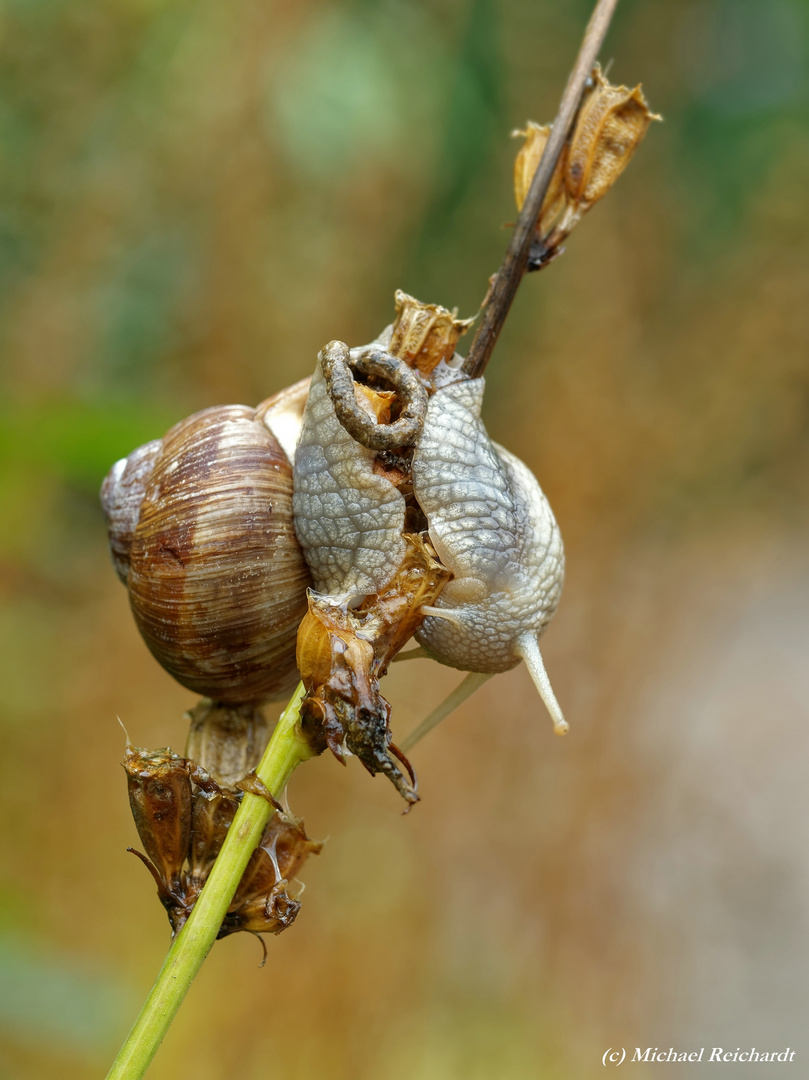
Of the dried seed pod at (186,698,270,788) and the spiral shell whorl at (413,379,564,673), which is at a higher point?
the spiral shell whorl at (413,379,564,673)

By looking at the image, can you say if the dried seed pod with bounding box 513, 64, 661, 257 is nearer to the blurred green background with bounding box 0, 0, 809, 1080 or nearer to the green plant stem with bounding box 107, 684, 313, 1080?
the green plant stem with bounding box 107, 684, 313, 1080

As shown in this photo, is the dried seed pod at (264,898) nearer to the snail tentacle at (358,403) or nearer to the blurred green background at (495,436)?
the snail tentacle at (358,403)

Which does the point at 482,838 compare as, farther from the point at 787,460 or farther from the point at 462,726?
the point at 787,460

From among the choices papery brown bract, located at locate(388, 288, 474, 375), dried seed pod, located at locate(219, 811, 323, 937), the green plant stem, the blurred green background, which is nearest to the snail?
papery brown bract, located at locate(388, 288, 474, 375)

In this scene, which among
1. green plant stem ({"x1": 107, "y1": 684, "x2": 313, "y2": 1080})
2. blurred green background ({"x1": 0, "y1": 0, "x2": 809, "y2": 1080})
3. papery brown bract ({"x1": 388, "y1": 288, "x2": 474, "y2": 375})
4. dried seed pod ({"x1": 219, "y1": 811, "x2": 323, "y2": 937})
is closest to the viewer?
green plant stem ({"x1": 107, "y1": 684, "x2": 313, "y2": 1080})

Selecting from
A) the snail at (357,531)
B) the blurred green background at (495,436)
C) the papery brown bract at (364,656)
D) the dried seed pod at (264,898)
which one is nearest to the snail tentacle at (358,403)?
the snail at (357,531)
